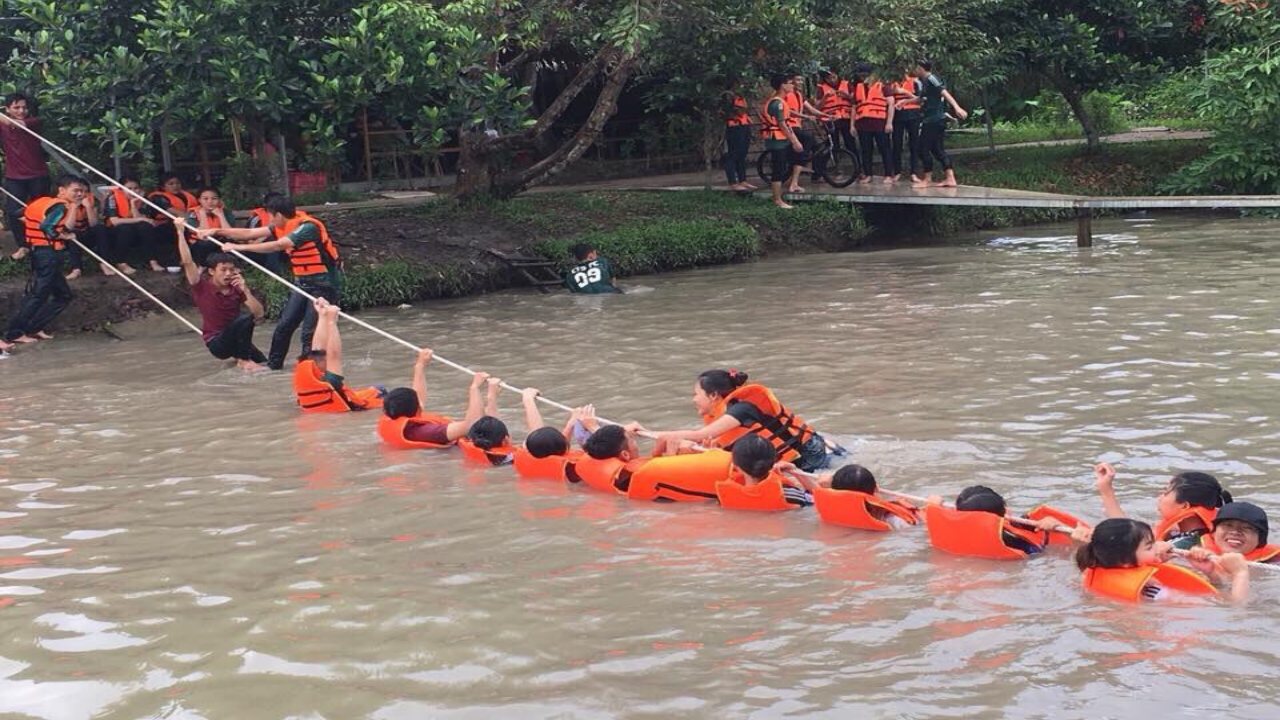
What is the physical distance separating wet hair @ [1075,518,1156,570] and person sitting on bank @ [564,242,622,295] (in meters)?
10.2

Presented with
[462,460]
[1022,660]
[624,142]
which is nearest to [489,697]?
[1022,660]

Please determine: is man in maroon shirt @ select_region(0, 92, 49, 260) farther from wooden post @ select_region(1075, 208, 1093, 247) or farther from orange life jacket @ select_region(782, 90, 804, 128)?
wooden post @ select_region(1075, 208, 1093, 247)

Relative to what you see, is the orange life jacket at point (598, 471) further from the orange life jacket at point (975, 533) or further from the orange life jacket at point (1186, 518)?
the orange life jacket at point (1186, 518)

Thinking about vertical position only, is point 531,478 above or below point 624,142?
below

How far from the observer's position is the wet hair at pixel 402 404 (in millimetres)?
9383

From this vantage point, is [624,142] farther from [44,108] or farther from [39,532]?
[39,532]

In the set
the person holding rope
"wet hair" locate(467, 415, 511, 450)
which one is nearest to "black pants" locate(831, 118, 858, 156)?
the person holding rope

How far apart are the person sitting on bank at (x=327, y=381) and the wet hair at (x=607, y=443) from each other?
10.1 ft

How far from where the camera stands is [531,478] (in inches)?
338

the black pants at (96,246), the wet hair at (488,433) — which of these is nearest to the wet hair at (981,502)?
the wet hair at (488,433)

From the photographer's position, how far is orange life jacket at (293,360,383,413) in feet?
34.6

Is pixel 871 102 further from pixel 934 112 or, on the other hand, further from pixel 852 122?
pixel 934 112

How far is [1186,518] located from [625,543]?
2.75 meters

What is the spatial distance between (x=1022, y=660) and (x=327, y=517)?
4071 millimetres
